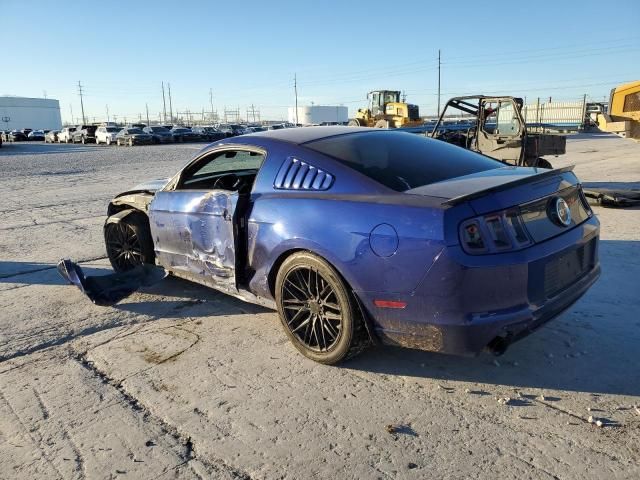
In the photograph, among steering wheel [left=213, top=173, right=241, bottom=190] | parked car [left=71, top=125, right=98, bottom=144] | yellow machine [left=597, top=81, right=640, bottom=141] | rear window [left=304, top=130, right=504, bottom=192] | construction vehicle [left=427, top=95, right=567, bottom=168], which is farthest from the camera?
parked car [left=71, top=125, right=98, bottom=144]

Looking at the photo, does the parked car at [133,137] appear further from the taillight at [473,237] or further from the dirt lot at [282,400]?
the taillight at [473,237]

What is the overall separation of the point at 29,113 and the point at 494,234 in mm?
118209

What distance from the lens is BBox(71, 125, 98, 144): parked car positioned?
49.3 meters

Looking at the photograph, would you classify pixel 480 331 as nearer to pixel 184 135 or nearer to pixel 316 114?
pixel 184 135

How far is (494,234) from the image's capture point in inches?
113

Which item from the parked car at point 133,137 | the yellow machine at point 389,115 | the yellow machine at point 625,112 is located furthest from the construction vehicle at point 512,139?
the parked car at point 133,137

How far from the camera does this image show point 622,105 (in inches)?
581

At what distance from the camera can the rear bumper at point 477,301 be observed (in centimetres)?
282

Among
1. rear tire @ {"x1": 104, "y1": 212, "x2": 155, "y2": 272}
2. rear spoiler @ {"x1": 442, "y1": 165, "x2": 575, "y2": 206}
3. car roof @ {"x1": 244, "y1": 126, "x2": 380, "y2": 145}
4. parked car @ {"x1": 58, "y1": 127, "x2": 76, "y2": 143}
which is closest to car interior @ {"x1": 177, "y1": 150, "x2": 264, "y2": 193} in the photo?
car roof @ {"x1": 244, "y1": 126, "x2": 380, "y2": 145}

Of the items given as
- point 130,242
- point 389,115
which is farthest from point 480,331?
point 389,115

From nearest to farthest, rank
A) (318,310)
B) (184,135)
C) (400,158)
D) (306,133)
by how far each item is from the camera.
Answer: (318,310)
(400,158)
(306,133)
(184,135)

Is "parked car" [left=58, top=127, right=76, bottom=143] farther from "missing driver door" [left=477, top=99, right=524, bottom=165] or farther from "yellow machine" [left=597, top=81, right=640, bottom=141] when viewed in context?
"yellow machine" [left=597, top=81, right=640, bottom=141]

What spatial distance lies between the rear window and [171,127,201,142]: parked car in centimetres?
4511

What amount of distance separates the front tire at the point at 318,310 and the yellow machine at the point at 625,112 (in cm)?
1407
